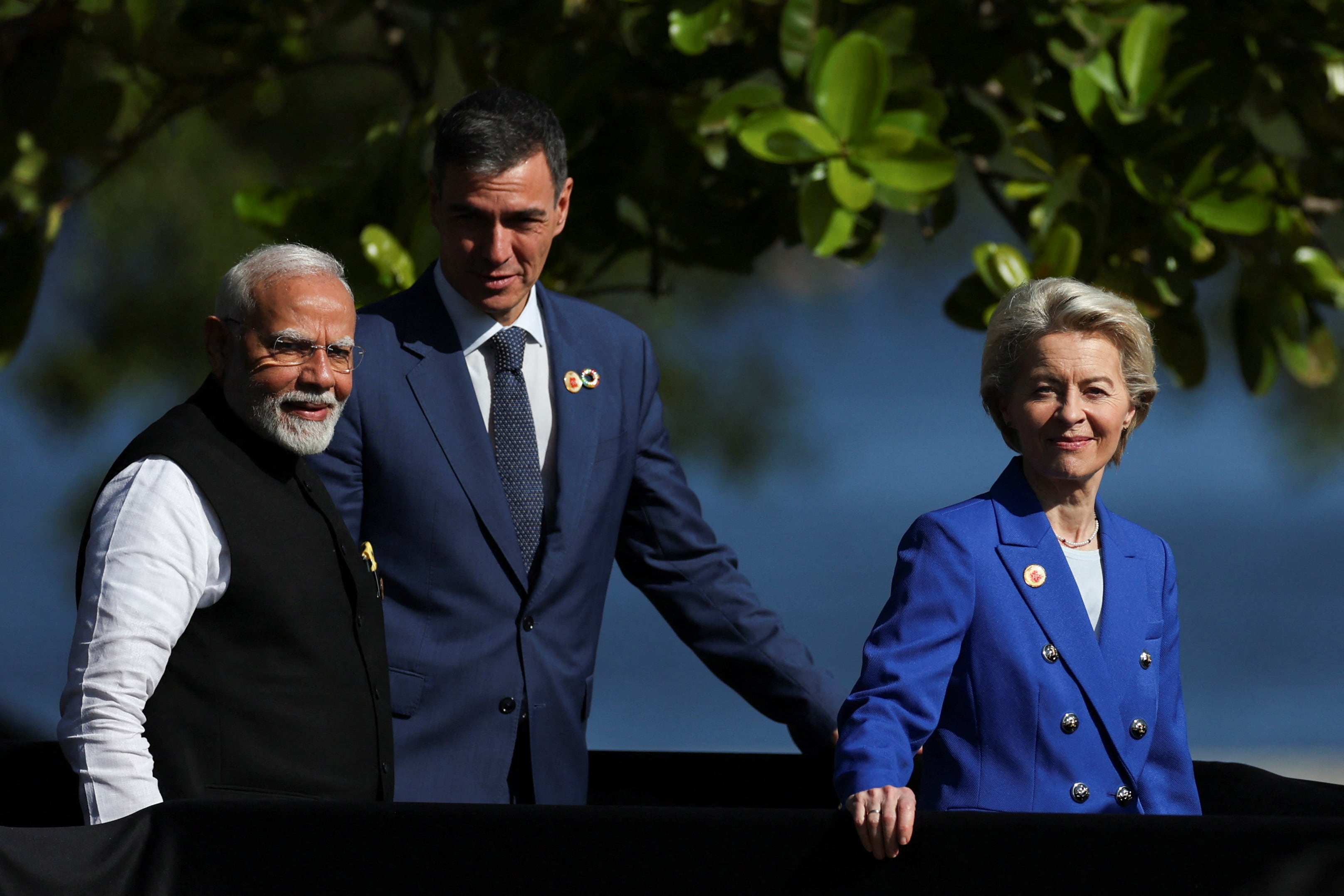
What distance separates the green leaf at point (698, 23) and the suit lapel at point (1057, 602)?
1.55m

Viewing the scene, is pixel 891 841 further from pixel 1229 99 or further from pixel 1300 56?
pixel 1300 56

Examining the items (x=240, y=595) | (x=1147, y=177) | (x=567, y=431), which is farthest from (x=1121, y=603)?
(x=1147, y=177)

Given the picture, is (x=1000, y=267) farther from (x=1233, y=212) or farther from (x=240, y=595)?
(x=240, y=595)

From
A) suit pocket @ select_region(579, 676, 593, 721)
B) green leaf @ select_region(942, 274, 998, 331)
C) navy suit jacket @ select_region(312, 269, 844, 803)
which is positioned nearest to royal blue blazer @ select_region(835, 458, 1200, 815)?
navy suit jacket @ select_region(312, 269, 844, 803)

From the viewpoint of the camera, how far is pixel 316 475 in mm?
2076

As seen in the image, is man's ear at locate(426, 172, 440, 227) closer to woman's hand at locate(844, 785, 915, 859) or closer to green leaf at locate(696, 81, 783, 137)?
green leaf at locate(696, 81, 783, 137)

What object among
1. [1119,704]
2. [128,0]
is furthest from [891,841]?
[128,0]

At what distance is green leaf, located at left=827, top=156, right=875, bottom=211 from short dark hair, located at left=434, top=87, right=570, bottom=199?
2.13ft

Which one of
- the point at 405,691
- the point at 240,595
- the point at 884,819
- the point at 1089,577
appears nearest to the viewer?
the point at 884,819

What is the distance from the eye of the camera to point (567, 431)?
2254 millimetres

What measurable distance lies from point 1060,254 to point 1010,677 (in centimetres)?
145

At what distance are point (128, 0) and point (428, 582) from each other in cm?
211

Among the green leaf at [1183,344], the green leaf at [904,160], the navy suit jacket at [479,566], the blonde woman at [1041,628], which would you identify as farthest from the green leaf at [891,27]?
the blonde woman at [1041,628]

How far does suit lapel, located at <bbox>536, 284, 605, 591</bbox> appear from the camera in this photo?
2.21m
